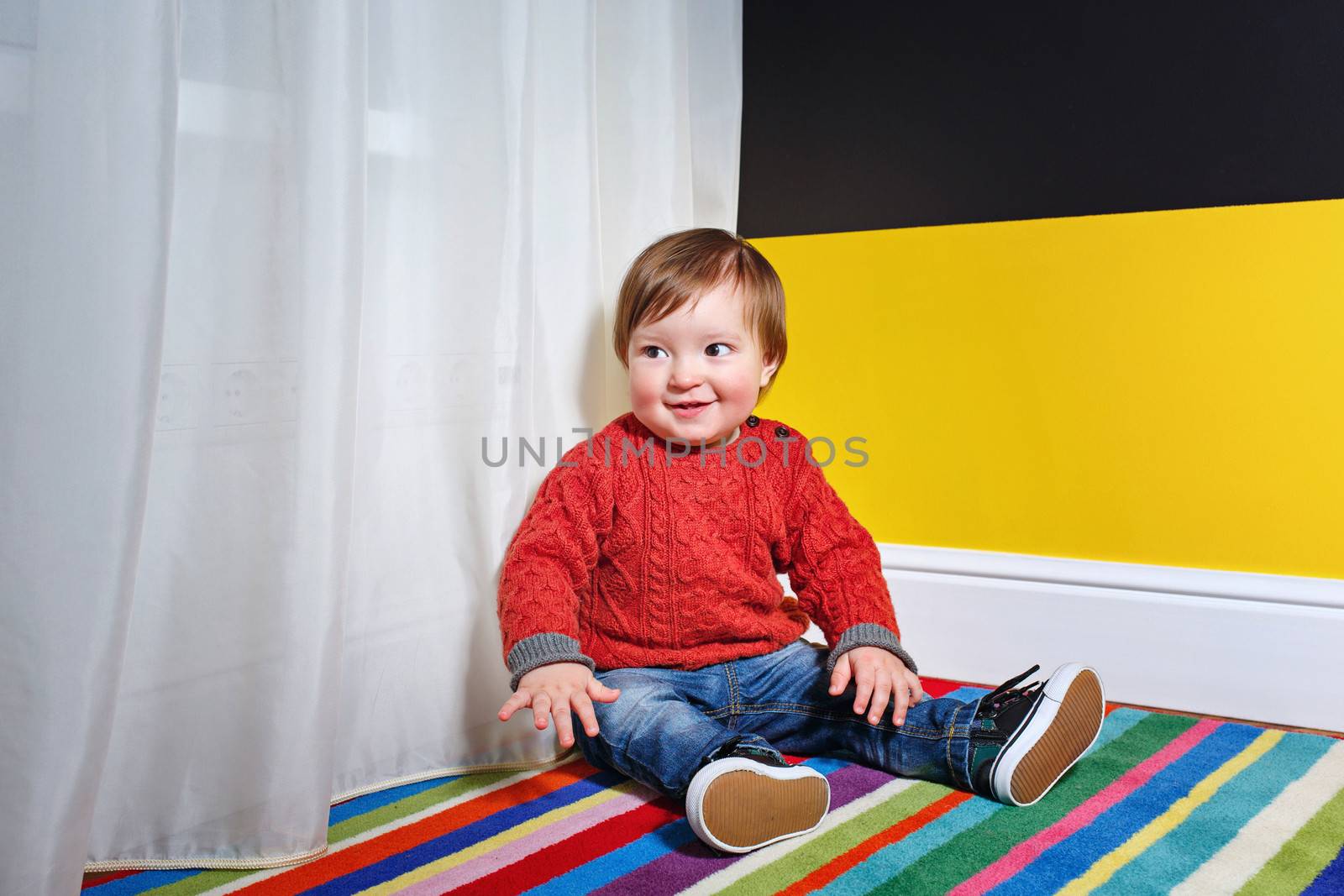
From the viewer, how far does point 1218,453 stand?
4.32 feet

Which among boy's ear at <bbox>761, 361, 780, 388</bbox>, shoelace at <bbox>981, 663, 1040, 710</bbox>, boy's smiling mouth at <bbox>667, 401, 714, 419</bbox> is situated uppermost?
boy's ear at <bbox>761, 361, 780, 388</bbox>

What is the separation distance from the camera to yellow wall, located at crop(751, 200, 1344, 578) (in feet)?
4.18

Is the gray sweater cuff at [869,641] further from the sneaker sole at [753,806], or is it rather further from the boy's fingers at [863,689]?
the sneaker sole at [753,806]

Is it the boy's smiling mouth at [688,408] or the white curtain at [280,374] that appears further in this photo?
the boy's smiling mouth at [688,408]

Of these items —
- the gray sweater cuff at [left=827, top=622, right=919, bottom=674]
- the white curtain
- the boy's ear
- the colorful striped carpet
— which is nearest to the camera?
the white curtain

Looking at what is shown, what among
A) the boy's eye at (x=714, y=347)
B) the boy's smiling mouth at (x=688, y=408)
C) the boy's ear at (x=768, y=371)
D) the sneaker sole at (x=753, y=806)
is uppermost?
A: the boy's eye at (x=714, y=347)

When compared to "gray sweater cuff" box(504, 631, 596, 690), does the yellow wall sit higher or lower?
higher

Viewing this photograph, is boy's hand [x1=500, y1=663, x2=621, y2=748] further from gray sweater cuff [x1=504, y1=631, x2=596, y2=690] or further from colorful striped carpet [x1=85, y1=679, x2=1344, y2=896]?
colorful striped carpet [x1=85, y1=679, x2=1344, y2=896]

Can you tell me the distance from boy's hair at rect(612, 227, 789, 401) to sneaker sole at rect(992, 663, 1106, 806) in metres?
0.47

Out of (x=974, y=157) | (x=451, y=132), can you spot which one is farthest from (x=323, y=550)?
(x=974, y=157)

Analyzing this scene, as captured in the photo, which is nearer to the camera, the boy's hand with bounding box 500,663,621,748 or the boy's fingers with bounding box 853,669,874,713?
the boy's hand with bounding box 500,663,621,748

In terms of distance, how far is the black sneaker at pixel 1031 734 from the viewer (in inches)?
40.2

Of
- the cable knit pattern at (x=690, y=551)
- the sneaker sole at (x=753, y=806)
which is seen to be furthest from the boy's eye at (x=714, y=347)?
the sneaker sole at (x=753, y=806)

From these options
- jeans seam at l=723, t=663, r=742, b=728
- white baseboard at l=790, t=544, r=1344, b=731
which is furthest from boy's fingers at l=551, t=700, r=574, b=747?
white baseboard at l=790, t=544, r=1344, b=731
